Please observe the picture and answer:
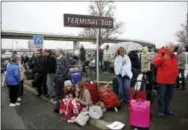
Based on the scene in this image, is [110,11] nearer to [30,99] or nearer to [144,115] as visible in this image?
[30,99]

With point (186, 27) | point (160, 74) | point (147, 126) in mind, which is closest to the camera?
point (147, 126)

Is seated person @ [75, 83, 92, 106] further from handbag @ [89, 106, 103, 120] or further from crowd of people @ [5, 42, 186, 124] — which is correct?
handbag @ [89, 106, 103, 120]

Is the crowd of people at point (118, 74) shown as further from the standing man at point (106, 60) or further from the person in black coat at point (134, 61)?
the standing man at point (106, 60)

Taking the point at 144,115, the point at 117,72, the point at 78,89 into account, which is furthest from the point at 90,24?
the point at 144,115

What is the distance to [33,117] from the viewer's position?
23.5 ft

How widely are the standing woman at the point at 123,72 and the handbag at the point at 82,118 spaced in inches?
69.0

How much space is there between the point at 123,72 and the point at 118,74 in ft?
0.61

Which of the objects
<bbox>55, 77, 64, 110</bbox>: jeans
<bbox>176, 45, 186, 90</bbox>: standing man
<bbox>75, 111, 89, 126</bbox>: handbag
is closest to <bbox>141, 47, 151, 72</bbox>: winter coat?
<bbox>176, 45, 186, 90</bbox>: standing man

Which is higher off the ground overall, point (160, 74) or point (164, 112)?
point (160, 74)

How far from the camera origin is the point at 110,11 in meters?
28.5

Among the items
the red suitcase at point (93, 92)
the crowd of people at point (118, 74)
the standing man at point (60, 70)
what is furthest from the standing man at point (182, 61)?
the standing man at point (60, 70)

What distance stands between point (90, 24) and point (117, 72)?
212 cm

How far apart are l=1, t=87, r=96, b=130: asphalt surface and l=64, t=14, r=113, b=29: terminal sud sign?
276 centimetres

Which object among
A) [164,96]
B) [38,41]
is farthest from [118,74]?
[38,41]
